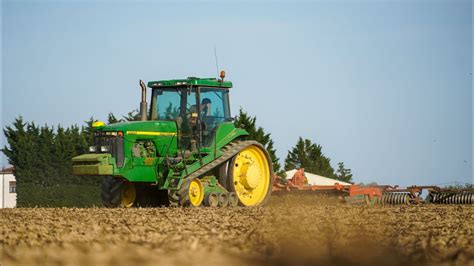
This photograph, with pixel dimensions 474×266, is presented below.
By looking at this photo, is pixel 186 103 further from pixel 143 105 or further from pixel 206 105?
pixel 143 105

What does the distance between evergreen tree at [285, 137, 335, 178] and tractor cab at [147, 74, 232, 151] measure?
93.0ft

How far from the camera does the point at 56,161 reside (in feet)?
129

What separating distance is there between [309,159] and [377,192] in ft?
86.1

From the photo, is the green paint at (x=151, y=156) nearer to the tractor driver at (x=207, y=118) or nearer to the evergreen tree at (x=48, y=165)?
the tractor driver at (x=207, y=118)

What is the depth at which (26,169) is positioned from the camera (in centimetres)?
3981

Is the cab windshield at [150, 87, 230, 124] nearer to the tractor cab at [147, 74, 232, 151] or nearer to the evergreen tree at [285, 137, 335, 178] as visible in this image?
the tractor cab at [147, 74, 232, 151]

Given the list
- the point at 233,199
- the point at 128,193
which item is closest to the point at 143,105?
the point at 128,193

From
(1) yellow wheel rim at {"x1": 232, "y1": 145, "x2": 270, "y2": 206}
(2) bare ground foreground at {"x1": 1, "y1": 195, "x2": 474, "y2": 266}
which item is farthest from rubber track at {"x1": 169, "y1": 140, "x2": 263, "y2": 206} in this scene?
(2) bare ground foreground at {"x1": 1, "y1": 195, "x2": 474, "y2": 266}

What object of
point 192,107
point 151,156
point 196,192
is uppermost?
point 192,107

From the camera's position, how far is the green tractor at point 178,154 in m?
16.4

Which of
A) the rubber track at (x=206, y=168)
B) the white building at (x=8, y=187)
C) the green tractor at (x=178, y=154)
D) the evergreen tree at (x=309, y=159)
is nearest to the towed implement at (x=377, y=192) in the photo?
the green tractor at (x=178, y=154)

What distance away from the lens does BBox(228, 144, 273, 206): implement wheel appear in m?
18.1

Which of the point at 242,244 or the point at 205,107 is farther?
the point at 205,107

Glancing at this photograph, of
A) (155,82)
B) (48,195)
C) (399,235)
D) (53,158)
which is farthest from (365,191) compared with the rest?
(53,158)
